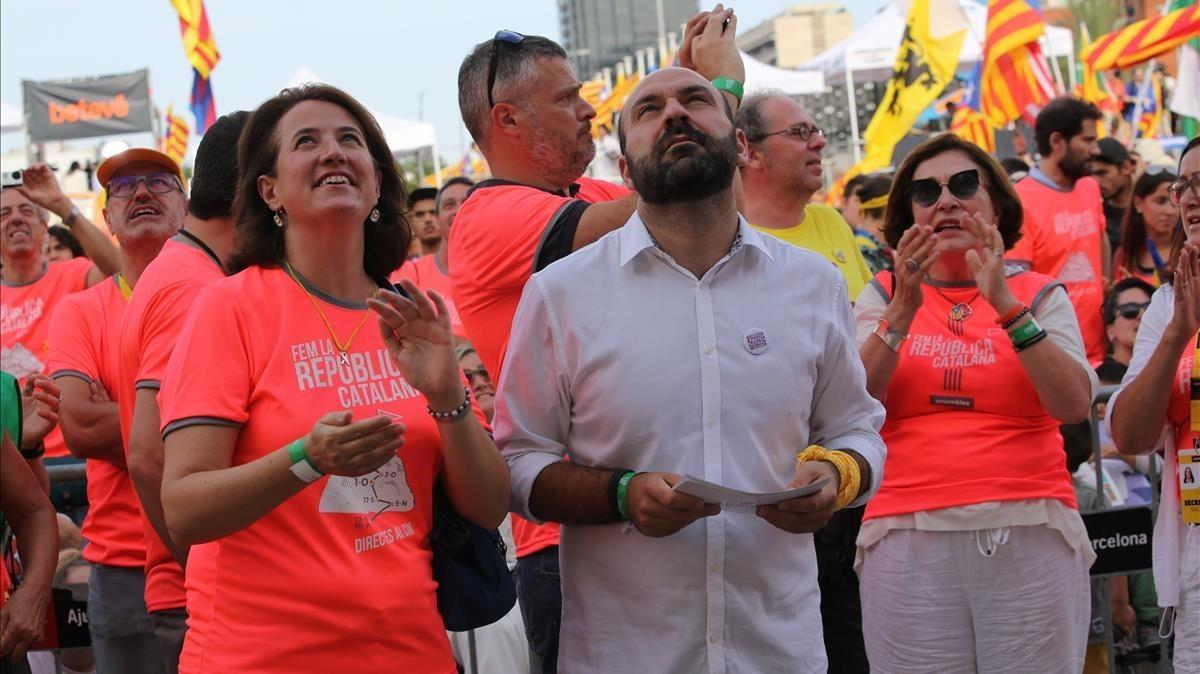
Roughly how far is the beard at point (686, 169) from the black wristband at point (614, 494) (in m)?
0.64

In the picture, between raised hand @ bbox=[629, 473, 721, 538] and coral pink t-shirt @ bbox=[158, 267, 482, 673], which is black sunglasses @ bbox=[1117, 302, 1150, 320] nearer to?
raised hand @ bbox=[629, 473, 721, 538]

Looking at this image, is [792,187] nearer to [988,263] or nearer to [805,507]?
[988,263]

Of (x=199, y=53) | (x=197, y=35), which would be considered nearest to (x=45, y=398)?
(x=199, y=53)

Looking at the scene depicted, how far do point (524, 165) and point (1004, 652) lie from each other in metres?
2.13

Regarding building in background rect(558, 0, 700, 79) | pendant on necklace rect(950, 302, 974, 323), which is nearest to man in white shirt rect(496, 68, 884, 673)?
pendant on necklace rect(950, 302, 974, 323)

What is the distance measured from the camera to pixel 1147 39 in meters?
14.1

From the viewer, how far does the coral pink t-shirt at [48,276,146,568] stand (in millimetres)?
4445

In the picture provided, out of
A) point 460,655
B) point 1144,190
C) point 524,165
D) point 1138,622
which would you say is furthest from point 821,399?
point 1144,190

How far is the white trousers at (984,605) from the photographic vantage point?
4469 mm

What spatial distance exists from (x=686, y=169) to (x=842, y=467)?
0.76 m

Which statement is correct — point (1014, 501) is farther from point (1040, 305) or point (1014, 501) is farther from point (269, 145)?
point (269, 145)

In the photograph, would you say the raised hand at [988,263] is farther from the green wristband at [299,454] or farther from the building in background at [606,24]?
the building in background at [606,24]

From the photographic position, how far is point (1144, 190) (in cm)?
794

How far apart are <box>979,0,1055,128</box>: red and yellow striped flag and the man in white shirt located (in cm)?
1265
